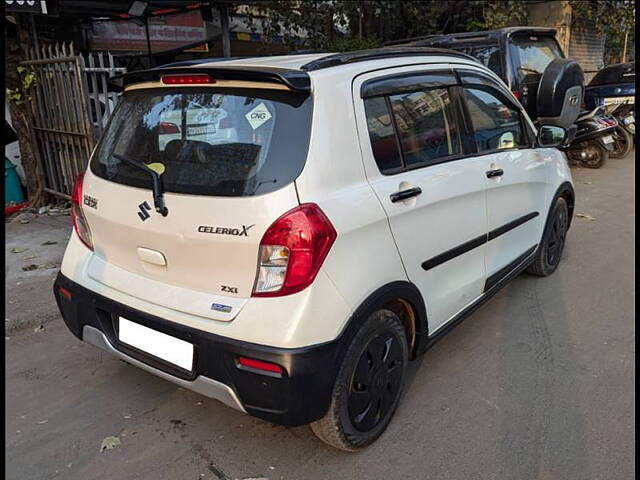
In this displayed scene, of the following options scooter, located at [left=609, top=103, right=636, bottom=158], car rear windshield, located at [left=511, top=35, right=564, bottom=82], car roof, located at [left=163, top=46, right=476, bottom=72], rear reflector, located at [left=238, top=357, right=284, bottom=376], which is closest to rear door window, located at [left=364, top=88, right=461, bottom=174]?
car roof, located at [left=163, top=46, right=476, bottom=72]

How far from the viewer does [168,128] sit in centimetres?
238

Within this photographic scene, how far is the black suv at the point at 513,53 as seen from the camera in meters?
6.61

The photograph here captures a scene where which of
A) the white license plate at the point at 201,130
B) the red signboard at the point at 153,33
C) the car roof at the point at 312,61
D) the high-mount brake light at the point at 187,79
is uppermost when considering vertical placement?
the red signboard at the point at 153,33

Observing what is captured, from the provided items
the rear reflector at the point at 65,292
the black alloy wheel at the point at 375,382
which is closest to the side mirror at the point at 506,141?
the black alloy wheel at the point at 375,382

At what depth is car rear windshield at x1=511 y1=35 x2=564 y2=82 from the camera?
6.71m

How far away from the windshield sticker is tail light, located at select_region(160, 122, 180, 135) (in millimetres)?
164

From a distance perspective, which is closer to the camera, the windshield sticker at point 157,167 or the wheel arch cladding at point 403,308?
the wheel arch cladding at point 403,308

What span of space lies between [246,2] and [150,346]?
20.8 feet

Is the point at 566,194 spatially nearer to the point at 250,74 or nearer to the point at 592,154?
the point at 250,74

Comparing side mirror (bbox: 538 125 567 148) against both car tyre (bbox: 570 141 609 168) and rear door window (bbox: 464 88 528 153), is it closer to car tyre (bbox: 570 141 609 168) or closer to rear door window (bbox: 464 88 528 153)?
rear door window (bbox: 464 88 528 153)

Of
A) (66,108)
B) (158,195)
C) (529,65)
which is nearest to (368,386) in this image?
Answer: (158,195)

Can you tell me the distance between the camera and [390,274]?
2.30m

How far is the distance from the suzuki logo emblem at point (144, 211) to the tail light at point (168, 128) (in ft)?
1.17

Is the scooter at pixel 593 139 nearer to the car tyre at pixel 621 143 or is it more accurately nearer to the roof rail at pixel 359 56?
the car tyre at pixel 621 143
